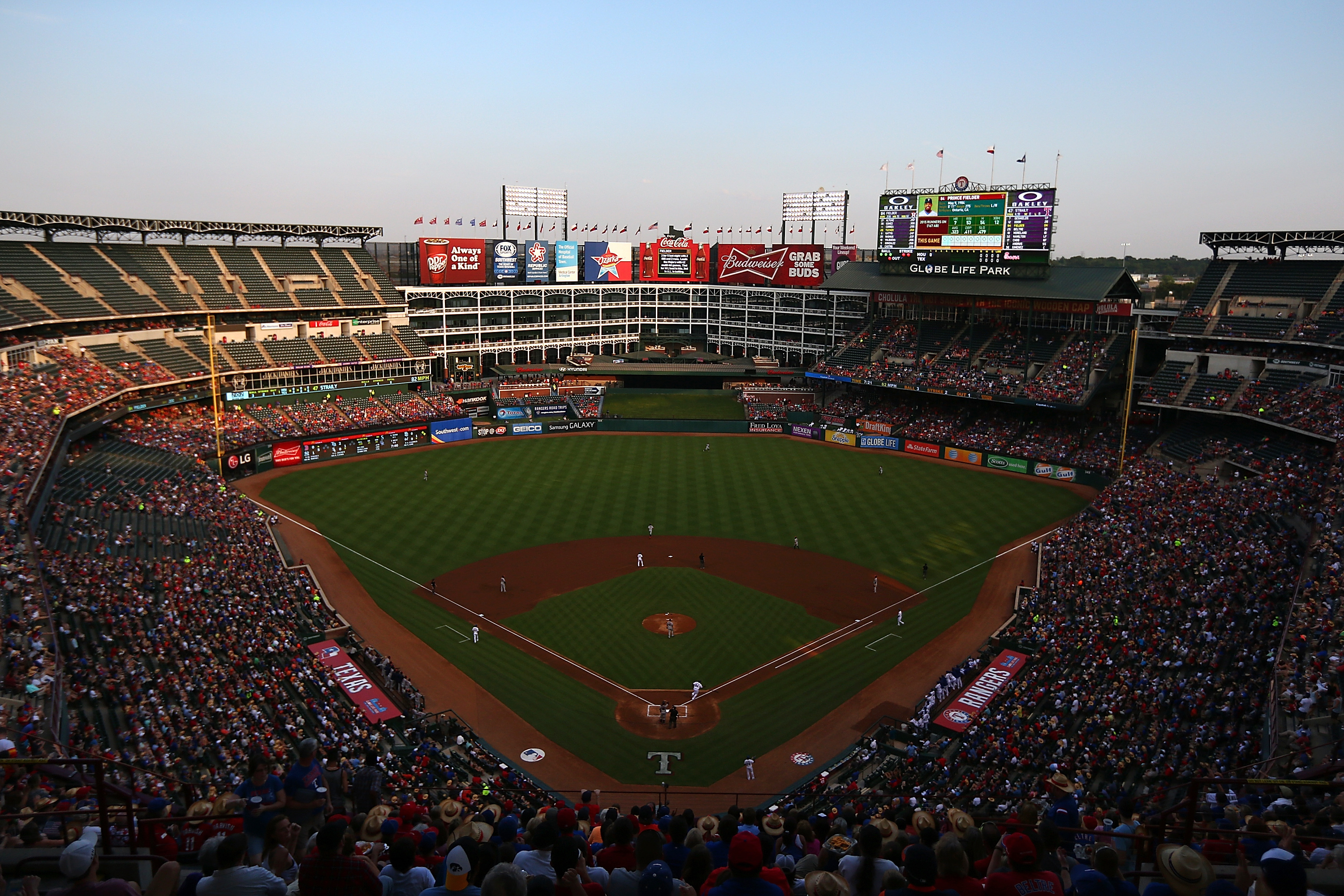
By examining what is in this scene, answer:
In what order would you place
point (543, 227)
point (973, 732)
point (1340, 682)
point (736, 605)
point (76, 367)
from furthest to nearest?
1. point (543, 227)
2. point (76, 367)
3. point (736, 605)
4. point (973, 732)
5. point (1340, 682)

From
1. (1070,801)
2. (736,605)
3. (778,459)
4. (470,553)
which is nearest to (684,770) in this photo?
(736,605)

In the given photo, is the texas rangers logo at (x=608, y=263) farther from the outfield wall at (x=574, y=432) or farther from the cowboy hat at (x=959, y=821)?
the cowboy hat at (x=959, y=821)

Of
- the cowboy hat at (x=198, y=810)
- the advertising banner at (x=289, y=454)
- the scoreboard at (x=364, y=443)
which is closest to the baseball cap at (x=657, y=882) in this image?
the cowboy hat at (x=198, y=810)

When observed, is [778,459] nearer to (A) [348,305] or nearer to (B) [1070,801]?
(A) [348,305]

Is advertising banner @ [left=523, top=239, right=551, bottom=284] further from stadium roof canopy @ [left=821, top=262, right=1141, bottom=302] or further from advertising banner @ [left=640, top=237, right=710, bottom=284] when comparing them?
stadium roof canopy @ [left=821, top=262, right=1141, bottom=302]

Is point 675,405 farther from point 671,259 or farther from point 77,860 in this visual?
point 77,860

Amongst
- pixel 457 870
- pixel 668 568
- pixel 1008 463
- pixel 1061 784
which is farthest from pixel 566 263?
pixel 457 870
